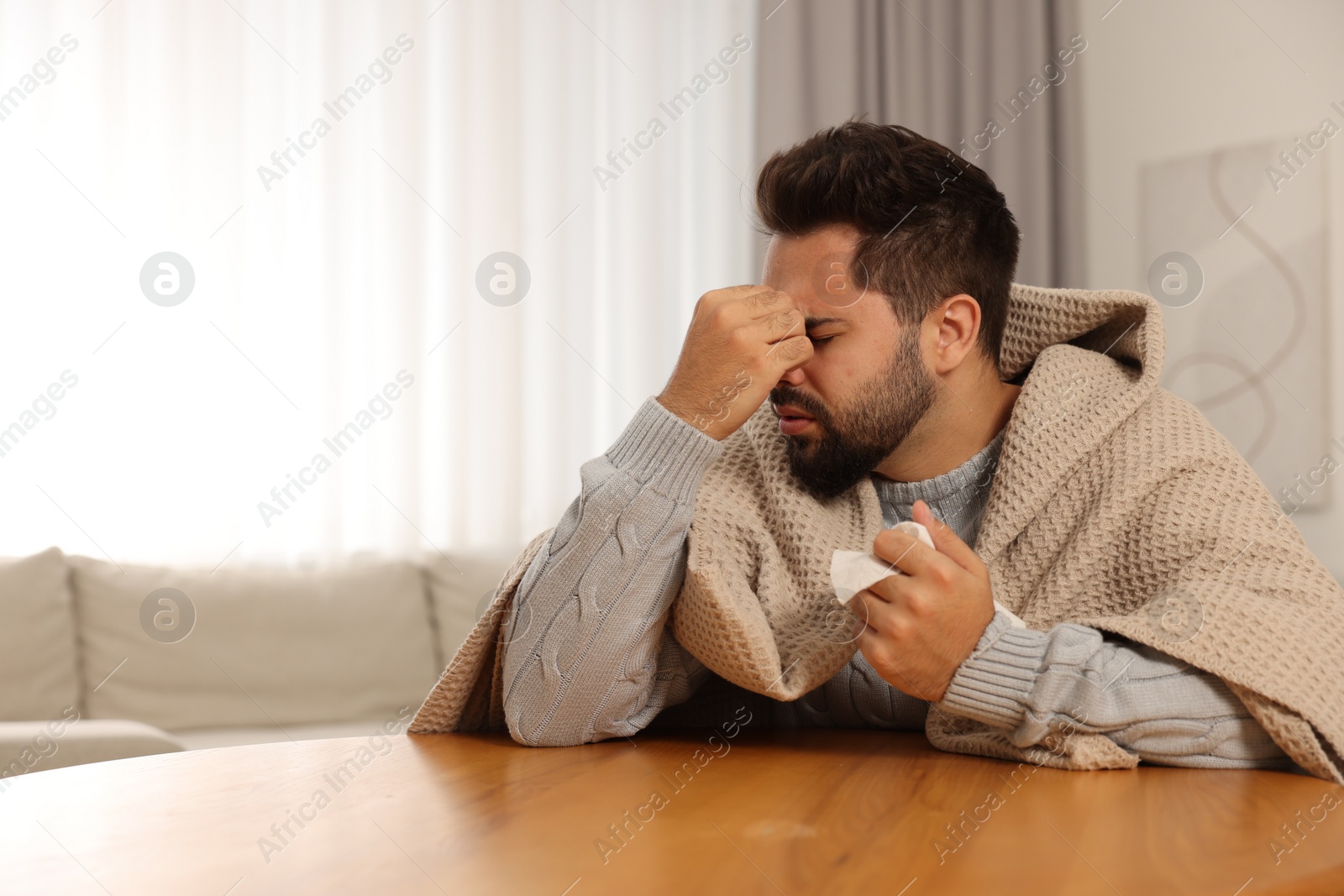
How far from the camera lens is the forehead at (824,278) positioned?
48.5 inches

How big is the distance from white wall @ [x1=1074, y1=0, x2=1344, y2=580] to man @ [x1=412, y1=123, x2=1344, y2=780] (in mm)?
1413

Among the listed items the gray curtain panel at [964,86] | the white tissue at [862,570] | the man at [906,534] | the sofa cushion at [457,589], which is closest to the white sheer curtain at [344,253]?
the sofa cushion at [457,589]

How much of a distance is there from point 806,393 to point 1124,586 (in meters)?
0.40

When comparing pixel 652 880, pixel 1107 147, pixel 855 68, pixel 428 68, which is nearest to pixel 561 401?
pixel 428 68

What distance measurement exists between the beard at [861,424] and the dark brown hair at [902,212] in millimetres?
69

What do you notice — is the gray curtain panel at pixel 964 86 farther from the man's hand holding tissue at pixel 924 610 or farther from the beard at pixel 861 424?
the man's hand holding tissue at pixel 924 610

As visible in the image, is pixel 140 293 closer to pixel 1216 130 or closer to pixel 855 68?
pixel 855 68

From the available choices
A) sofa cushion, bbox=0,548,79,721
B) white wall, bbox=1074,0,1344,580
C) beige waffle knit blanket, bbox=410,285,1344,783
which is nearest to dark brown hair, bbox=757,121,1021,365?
beige waffle knit blanket, bbox=410,285,1344,783

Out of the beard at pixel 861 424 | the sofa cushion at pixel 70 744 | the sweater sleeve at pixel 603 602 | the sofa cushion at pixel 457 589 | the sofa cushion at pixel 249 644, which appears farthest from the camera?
the sofa cushion at pixel 457 589

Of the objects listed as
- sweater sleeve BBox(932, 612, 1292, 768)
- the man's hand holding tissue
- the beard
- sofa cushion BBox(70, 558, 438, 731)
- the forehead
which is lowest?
sofa cushion BBox(70, 558, 438, 731)

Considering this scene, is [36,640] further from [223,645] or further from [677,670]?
[677,670]

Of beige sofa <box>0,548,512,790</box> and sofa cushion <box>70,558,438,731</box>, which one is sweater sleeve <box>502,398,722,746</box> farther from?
sofa cushion <box>70,558,438,731</box>

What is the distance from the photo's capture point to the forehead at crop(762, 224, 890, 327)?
1232 mm

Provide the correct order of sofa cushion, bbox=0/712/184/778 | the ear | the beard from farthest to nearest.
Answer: sofa cushion, bbox=0/712/184/778
the ear
the beard
